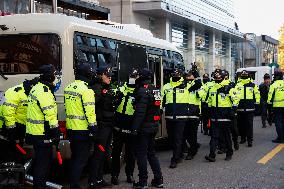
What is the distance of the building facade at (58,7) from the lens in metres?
17.1

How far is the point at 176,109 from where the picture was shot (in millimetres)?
8742

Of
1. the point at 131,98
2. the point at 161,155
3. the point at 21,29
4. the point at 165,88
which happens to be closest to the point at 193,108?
the point at 165,88

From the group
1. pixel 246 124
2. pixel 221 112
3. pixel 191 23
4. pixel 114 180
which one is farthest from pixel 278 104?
pixel 191 23

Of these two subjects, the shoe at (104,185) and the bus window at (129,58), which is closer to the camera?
the shoe at (104,185)

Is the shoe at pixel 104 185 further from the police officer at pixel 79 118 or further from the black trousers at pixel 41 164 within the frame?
the black trousers at pixel 41 164

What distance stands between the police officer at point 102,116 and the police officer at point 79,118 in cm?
34

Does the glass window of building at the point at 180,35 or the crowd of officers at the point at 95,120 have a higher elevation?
the glass window of building at the point at 180,35

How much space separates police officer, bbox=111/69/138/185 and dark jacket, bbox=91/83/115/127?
28cm

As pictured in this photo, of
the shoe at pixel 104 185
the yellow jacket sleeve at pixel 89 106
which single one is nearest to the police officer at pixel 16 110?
the yellow jacket sleeve at pixel 89 106

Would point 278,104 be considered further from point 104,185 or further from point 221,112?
point 104,185

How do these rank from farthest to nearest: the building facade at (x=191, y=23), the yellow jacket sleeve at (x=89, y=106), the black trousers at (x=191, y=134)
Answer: the building facade at (x=191, y=23)
the black trousers at (x=191, y=134)
the yellow jacket sleeve at (x=89, y=106)

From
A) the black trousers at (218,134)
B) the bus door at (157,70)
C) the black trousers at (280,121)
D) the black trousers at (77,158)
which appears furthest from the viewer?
the black trousers at (280,121)

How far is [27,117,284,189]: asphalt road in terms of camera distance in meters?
7.24

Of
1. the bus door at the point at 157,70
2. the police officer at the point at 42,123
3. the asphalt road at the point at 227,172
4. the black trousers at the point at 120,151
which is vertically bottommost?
the asphalt road at the point at 227,172
